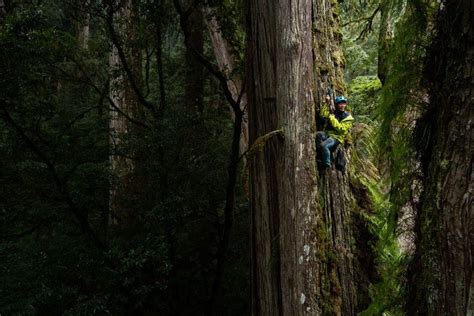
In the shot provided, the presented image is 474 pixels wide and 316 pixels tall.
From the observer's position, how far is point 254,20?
4.16 meters

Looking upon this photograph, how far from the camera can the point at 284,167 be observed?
3.74 meters

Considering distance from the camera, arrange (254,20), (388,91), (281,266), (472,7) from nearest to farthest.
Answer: (472,7), (388,91), (281,266), (254,20)

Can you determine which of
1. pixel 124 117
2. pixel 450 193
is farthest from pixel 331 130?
pixel 124 117

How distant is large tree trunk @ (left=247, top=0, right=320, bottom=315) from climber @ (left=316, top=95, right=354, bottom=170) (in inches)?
6.3

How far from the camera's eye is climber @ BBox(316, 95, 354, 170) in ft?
13.1

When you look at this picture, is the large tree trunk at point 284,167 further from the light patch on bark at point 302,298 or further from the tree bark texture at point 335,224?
the tree bark texture at point 335,224

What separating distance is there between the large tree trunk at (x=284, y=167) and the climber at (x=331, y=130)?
16 centimetres

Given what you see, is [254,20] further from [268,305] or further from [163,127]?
[163,127]

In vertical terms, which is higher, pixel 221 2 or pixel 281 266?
pixel 221 2

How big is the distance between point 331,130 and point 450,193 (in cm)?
281

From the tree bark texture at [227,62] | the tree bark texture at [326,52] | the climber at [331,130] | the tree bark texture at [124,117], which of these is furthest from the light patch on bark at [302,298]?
the tree bark texture at [227,62]

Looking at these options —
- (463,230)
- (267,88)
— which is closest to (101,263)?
(267,88)

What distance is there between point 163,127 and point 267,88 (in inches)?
129

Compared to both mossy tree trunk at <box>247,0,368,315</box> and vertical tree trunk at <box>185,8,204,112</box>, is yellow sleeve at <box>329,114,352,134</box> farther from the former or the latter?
vertical tree trunk at <box>185,8,204,112</box>
